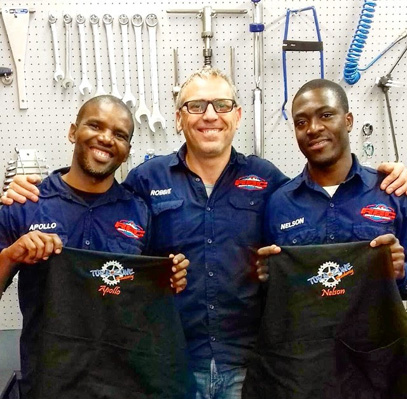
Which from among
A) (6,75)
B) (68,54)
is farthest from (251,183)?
(6,75)

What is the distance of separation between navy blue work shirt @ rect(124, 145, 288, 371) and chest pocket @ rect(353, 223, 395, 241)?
1.06 ft

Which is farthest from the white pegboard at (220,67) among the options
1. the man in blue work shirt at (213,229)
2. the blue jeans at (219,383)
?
the blue jeans at (219,383)

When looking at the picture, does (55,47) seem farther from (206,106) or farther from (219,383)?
(219,383)

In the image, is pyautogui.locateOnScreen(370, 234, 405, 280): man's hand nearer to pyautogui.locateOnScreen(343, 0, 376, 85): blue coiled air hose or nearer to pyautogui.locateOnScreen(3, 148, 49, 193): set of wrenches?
pyautogui.locateOnScreen(343, 0, 376, 85): blue coiled air hose

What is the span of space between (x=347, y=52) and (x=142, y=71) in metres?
0.93

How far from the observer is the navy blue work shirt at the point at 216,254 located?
163 cm

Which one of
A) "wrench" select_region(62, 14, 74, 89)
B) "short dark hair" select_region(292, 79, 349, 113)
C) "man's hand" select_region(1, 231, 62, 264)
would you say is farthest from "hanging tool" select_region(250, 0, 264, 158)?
"man's hand" select_region(1, 231, 62, 264)

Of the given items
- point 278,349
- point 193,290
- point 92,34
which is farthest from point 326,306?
point 92,34

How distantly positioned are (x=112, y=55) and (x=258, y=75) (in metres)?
0.64

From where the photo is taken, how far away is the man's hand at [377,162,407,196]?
1.56m

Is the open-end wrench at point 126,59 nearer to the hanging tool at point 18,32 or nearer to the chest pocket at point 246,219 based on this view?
the hanging tool at point 18,32

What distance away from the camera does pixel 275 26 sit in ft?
7.19

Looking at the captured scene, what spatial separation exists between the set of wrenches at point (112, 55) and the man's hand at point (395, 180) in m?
1.02

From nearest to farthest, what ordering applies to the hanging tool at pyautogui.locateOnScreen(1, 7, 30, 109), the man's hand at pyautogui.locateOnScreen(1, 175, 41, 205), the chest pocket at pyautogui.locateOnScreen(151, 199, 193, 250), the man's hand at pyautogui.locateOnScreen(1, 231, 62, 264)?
the man's hand at pyautogui.locateOnScreen(1, 231, 62, 264)
the man's hand at pyautogui.locateOnScreen(1, 175, 41, 205)
the chest pocket at pyautogui.locateOnScreen(151, 199, 193, 250)
the hanging tool at pyautogui.locateOnScreen(1, 7, 30, 109)
